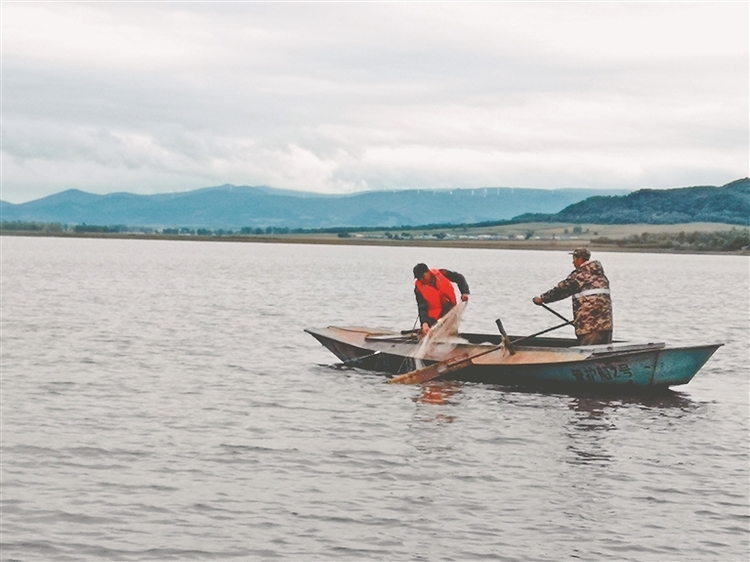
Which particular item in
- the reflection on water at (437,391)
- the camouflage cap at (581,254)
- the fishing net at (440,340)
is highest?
the camouflage cap at (581,254)

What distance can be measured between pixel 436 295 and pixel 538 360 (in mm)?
3031

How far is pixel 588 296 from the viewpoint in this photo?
21875 millimetres

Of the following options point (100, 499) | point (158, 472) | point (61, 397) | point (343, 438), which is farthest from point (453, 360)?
point (100, 499)

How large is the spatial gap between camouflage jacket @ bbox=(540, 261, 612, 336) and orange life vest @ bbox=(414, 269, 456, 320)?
9.86 feet

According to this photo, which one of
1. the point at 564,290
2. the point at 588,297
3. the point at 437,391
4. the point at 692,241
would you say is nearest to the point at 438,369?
the point at 437,391

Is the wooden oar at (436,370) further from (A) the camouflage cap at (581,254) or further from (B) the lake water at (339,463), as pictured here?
(A) the camouflage cap at (581,254)

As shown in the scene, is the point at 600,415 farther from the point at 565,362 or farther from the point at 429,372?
the point at 429,372

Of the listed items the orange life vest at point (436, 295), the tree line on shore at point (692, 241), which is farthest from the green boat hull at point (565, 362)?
the tree line on shore at point (692, 241)

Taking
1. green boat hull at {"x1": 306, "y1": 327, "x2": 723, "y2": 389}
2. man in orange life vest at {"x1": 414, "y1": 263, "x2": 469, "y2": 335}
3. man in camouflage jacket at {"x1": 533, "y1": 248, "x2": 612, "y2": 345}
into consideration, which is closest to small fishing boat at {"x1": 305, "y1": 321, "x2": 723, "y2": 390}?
green boat hull at {"x1": 306, "y1": 327, "x2": 723, "y2": 389}

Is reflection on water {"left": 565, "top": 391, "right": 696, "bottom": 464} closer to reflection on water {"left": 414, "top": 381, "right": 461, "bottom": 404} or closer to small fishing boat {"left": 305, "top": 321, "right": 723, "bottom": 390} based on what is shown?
small fishing boat {"left": 305, "top": 321, "right": 723, "bottom": 390}

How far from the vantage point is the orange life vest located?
24312mm

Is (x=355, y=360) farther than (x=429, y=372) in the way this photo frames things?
Yes

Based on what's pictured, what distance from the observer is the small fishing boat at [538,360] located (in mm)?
21531

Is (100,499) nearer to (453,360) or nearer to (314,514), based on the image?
(314,514)
